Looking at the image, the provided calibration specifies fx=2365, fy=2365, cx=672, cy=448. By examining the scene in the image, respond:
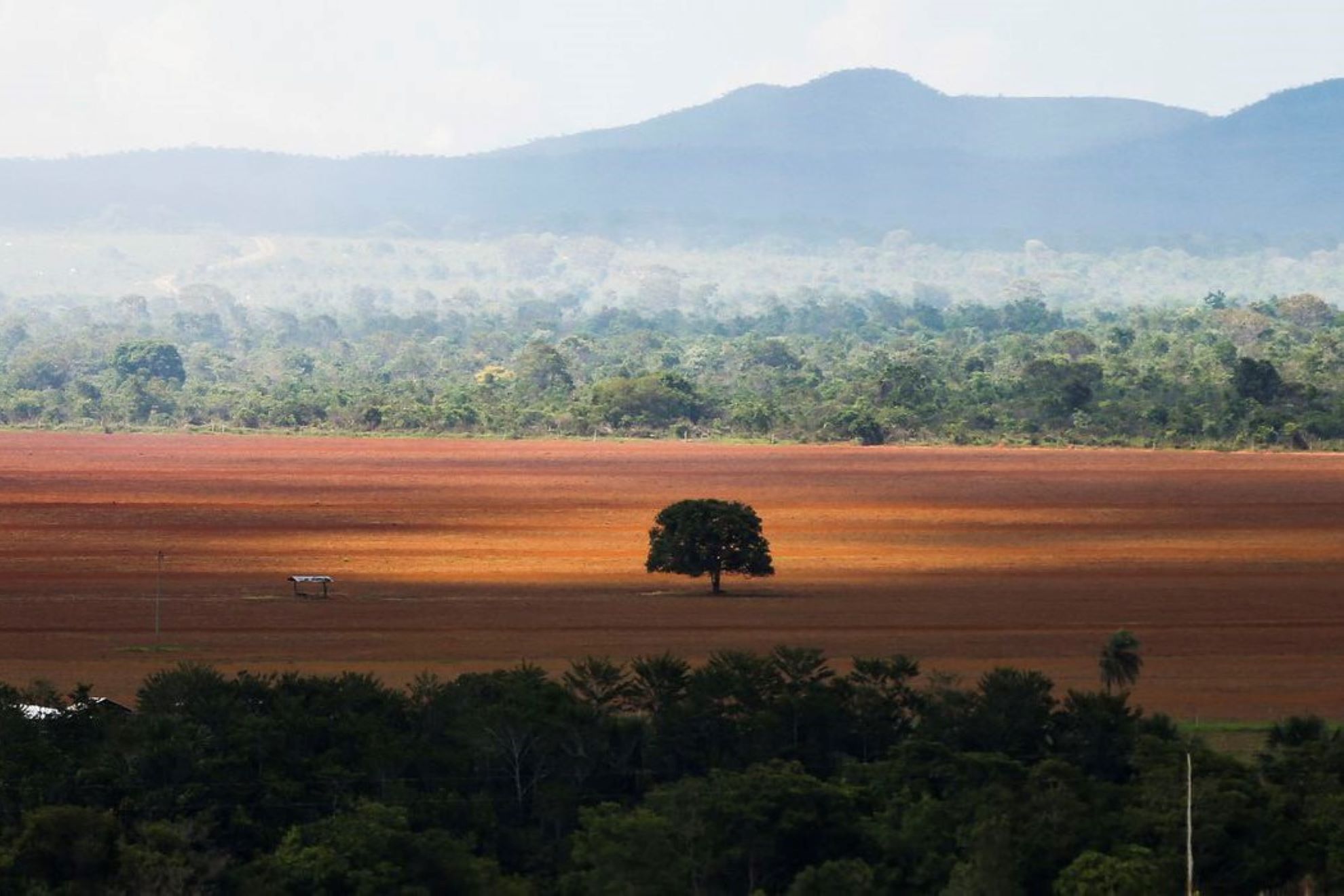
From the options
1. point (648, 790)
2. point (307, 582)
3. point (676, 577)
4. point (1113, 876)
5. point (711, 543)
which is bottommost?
point (1113, 876)

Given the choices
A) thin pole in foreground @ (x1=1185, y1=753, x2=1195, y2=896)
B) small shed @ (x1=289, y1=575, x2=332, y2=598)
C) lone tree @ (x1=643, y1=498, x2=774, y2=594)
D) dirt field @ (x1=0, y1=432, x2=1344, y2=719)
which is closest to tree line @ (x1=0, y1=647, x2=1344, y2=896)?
thin pole in foreground @ (x1=1185, y1=753, x2=1195, y2=896)

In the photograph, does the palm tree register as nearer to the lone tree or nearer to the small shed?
the lone tree

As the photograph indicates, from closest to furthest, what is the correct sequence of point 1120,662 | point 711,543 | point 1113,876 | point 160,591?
point 1113,876 < point 1120,662 < point 160,591 < point 711,543

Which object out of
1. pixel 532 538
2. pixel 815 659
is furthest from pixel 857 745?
pixel 532 538

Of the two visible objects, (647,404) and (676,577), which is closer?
(676,577)

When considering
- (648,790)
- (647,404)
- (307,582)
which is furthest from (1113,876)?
(647,404)

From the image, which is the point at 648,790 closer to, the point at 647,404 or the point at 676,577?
the point at 676,577

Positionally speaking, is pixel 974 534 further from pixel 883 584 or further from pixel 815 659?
pixel 815 659
